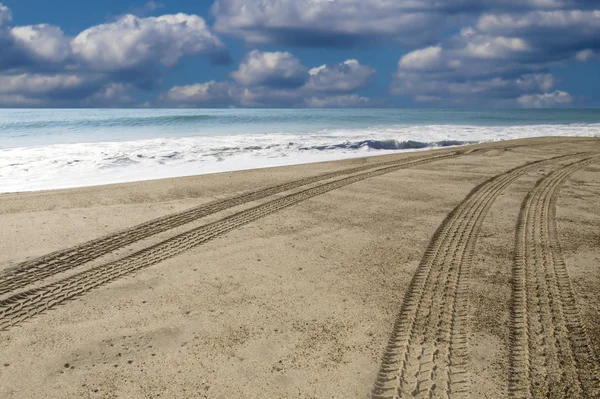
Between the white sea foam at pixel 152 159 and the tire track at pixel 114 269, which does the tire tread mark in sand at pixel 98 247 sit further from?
the white sea foam at pixel 152 159

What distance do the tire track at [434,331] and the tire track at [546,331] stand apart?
15.9 inches

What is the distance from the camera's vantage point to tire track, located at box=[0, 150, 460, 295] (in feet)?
16.4

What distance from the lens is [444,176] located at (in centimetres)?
1099

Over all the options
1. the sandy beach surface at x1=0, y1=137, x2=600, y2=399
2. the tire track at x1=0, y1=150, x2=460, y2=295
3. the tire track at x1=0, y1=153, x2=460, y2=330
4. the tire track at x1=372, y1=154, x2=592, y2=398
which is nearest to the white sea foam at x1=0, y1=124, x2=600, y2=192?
the sandy beach surface at x1=0, y1=137, x2=600, y2=399

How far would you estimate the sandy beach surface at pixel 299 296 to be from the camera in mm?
3273

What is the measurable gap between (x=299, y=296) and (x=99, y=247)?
9.71 ft

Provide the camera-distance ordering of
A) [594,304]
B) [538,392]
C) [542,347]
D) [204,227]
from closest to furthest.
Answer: [538,392]
[542,347]
[594,304]
[204,227]

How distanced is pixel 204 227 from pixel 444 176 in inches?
255

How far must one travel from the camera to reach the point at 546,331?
3.81m

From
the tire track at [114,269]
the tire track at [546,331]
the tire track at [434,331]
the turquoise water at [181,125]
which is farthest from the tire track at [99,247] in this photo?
the turquoise water at [181,125]

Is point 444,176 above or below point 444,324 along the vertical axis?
above

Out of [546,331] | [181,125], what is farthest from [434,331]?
[181,125]

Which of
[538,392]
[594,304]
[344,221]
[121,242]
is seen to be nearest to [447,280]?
[594,304]

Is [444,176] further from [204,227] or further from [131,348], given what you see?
[131,348]
